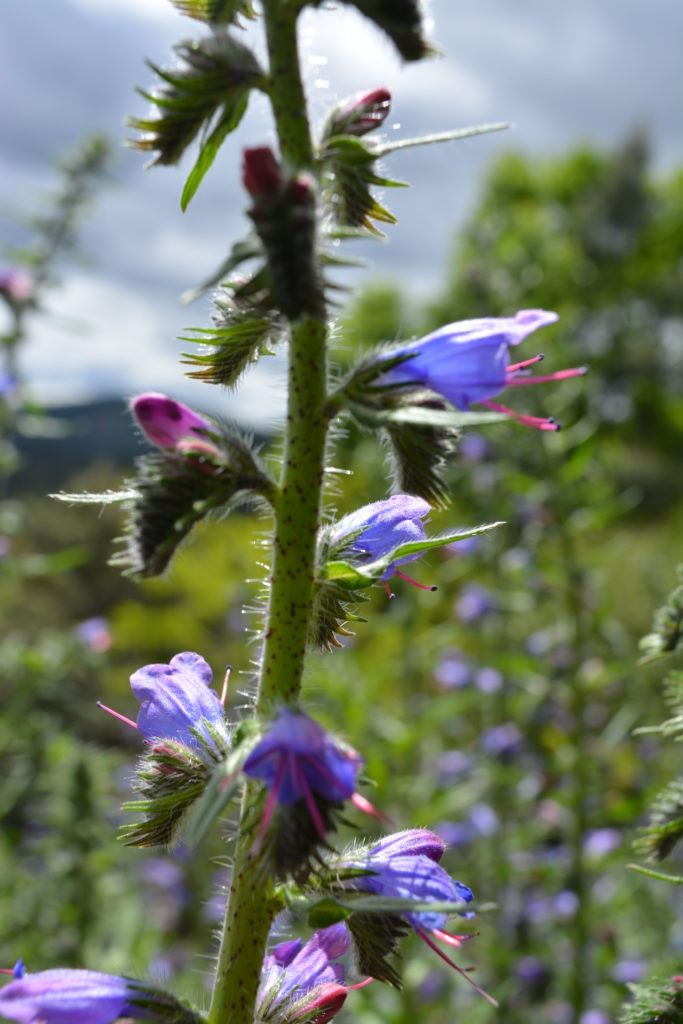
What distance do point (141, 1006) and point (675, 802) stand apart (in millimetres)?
1059

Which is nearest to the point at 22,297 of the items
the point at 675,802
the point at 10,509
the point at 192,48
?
the point at 10,509

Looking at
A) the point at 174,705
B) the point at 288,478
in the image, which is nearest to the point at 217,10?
the point at 288,478

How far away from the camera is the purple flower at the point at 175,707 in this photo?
1.72m

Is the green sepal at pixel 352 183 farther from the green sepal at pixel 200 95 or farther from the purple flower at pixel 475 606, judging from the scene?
the purple flower at pixel 475 606

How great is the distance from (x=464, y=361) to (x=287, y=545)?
0.41 meters

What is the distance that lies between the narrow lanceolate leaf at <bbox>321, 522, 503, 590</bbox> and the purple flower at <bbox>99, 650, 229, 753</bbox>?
0.36 metres

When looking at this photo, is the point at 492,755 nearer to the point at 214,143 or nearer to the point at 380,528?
the point at 380,528

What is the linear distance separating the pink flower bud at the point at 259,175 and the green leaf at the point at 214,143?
0.28m

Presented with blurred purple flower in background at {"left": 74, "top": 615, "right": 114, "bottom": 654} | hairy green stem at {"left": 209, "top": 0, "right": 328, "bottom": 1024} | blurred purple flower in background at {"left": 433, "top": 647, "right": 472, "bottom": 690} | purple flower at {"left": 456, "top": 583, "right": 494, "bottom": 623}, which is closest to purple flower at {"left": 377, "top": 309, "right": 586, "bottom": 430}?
hairy green stem at {"left": 209, "top": 0, "right": 328, "bottom": 1024}

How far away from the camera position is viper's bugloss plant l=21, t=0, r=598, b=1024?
1419 millimetres

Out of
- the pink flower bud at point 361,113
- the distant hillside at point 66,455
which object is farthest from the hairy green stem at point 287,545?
the distant hillside at point 66,455

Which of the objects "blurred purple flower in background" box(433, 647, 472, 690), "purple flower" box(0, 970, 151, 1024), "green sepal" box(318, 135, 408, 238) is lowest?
"purple flower" box(0, 970, 151, 1024)

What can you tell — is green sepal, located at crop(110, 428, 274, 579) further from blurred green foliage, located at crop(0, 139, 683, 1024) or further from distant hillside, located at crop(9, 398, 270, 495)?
distant hillside, located at crop(9, 398, 270, 495)

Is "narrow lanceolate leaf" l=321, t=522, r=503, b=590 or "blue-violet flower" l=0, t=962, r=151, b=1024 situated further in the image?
"narrow lanceolate leaf" l=321, t=522, r=503, b=590
